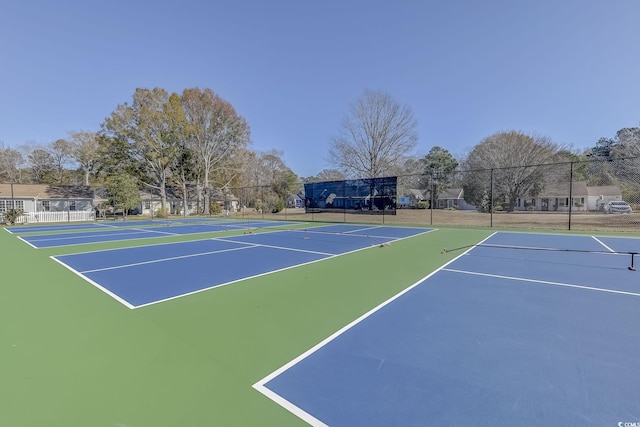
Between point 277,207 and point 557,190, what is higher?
point 557,190

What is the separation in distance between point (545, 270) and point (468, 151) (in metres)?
33.9

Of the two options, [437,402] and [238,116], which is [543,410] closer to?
[437,402]

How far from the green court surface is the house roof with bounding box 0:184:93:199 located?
29.5 metres

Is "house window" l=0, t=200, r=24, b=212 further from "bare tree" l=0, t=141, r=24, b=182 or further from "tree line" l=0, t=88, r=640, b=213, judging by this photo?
"bare tree" l=0, t=141, r=24, b=182

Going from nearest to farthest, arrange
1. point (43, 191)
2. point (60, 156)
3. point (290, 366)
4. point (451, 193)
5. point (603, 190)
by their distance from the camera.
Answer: point (290, 366) < point (43, 191) < point (603, 190) < point (60, 156) < point (451, 193)

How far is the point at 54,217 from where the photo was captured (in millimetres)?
24266

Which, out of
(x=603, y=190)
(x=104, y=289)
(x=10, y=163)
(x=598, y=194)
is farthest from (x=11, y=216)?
(x=603, y=190)

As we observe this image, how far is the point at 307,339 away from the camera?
2.96 metres

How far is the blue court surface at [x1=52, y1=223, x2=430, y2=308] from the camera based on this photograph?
480cm

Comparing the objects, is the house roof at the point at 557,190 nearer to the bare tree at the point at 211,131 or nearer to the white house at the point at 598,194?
the white house at the point at 598,194

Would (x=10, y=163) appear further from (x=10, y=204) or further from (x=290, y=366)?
(x=290, y=366)

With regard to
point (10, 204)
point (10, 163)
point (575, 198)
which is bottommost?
point (10, 204)

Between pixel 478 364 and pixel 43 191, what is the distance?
3829cm

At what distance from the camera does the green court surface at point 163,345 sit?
1.96 meters
